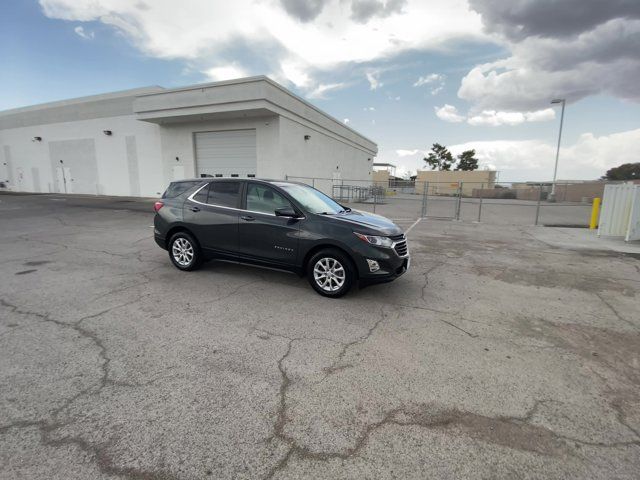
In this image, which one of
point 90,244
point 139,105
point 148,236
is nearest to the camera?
point 90,244

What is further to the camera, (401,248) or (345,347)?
(401,248)

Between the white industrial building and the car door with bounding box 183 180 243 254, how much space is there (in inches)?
495

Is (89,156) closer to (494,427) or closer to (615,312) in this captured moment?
(494,427)

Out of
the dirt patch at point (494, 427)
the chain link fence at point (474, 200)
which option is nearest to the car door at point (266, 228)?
the dirt patch at point (494, 427)

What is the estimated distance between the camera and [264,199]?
18.2 ft

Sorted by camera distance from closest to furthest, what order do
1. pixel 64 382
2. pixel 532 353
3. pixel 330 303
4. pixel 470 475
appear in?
1. pixel 470 475
2. pixel 64 382
3. pixel 532 353
4. pixel 330 303

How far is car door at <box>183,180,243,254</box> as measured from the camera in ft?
18.7

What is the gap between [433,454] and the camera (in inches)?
87.0

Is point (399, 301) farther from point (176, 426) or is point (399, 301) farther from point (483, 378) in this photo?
point (176, 426)

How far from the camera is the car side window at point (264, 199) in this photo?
17.8ft

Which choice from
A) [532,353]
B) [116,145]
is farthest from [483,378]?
[116,145]

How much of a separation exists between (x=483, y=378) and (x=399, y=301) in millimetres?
1951

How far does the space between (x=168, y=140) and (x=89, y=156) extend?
9.93 m

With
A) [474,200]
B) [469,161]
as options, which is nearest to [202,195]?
[474,200]
